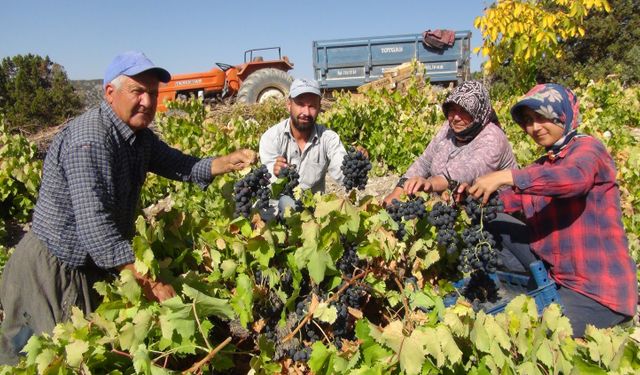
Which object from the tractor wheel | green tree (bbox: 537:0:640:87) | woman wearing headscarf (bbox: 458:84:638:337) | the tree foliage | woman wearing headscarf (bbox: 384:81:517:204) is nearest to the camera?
woman wearing headscarf (bbox: 458:84:638:337)

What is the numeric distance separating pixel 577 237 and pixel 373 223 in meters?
0.99

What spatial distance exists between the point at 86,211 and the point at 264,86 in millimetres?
12261

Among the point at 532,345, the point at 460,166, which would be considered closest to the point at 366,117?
the point at 460,166

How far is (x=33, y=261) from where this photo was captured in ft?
8.32

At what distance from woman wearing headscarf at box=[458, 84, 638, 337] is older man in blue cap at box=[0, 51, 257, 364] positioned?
1483 millimetres

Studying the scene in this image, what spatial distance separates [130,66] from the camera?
235 cm

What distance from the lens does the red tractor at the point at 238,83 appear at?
1407 cm

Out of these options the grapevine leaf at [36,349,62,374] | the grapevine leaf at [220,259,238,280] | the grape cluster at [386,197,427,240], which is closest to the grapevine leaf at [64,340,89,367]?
the grapevine leaf at [36,349,62,374]

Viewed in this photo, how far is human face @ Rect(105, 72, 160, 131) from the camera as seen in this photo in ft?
7.86

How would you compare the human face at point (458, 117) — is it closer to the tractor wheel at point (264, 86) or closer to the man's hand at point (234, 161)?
the man's hand at point (234, 161)

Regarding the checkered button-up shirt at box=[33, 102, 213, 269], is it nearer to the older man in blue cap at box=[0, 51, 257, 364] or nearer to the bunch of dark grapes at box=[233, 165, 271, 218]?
the older man in blue cap at box=[0, 51, 257, 364]

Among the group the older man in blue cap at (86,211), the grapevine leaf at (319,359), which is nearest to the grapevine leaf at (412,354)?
the grapevine leaf at (319,359)

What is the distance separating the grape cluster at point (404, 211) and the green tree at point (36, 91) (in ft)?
58.9

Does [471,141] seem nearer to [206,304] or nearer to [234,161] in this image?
[234,161]
